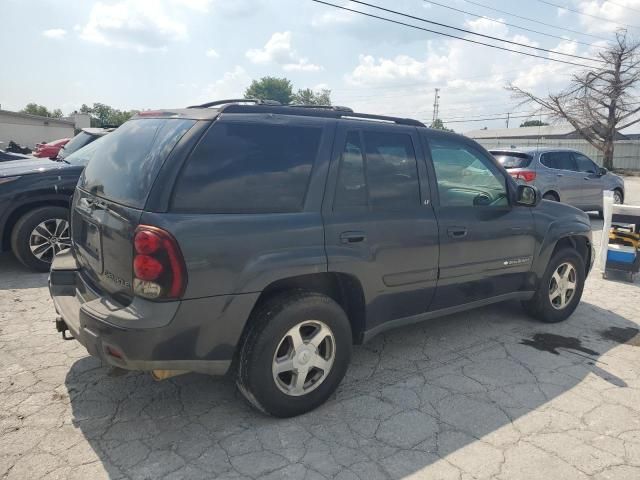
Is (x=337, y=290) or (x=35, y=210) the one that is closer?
(x=337, y=290)

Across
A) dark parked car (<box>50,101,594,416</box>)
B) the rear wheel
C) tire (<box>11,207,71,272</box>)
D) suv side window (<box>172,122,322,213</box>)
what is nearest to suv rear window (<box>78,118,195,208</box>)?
dark parked car (<box>50,101,594,416</box>)

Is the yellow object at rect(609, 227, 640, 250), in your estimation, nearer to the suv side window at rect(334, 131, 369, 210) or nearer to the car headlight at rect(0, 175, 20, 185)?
the suv side window at rect(334, 131, 369, 210)

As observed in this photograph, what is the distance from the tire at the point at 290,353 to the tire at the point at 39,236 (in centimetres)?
407

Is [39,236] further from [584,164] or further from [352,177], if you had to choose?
[584,164]

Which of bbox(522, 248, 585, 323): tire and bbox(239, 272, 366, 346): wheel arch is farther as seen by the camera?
bbox(522, 248, 585, 323): tire

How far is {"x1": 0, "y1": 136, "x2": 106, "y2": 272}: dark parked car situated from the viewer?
5.58 m

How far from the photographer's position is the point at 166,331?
2508mm

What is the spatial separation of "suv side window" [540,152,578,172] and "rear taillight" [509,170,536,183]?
2.07ft

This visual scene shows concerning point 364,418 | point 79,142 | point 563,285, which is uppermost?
point 79,142

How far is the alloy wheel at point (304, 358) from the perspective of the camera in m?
2.92

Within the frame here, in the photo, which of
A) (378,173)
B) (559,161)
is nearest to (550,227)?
(378,173)

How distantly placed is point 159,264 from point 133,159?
2.58 ft

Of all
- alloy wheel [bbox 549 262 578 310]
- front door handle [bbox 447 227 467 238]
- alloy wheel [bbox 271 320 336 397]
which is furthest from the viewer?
alloy wheel [bbox 549 262 578 310]

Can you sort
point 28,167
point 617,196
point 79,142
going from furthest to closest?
point 617,196
point 79,142
point 28,167
